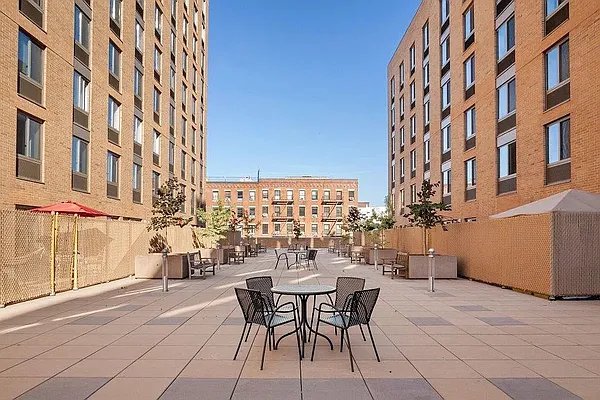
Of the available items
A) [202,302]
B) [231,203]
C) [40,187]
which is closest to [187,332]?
[202,302]

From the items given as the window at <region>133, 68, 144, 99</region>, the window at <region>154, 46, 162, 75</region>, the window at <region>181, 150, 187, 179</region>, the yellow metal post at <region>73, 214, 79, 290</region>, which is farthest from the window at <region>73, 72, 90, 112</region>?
the window at <region>181, 150, 187, 179</region>

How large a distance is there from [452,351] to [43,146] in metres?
15.6

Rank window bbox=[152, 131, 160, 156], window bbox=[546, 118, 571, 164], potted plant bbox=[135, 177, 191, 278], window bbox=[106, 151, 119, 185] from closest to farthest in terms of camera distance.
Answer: window bbox=[546, 118, 571, 164] < potted plant bbox=[135, 177, 191, 278] < window bbox=[106, 151, 119, 185] < window bbox=[152, 131, 160, 156]

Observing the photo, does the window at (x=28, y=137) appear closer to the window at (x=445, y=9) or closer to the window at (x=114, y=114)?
the window at (x=114, y=114)

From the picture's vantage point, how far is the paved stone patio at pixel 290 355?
16.7ft

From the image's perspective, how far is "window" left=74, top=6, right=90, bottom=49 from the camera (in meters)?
19.8

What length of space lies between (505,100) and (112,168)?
18.8 m

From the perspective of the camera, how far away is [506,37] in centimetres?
2109

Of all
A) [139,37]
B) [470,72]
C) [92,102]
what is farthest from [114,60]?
[470,72]

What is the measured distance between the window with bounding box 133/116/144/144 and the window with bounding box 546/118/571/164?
67.5 feet

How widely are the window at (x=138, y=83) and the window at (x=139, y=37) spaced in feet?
4.42

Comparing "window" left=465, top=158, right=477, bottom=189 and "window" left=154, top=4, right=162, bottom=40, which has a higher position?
"window" left=154, top=4, right=162, bottom=40

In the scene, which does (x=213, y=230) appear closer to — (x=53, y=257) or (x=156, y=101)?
(x=156, y=101)

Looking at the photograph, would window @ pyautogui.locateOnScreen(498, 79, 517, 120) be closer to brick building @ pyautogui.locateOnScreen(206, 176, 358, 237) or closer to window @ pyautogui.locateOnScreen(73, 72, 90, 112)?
window @ pyautogui.locateOnScreen(73, 72, 90, 112)
